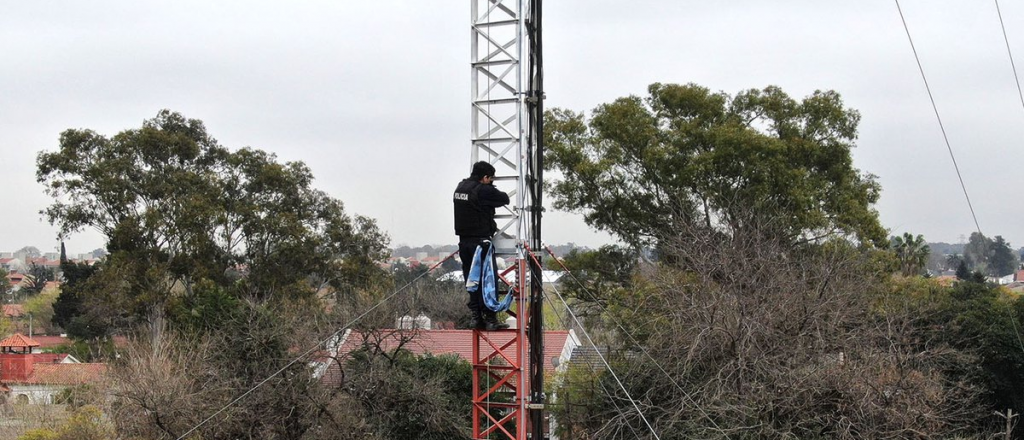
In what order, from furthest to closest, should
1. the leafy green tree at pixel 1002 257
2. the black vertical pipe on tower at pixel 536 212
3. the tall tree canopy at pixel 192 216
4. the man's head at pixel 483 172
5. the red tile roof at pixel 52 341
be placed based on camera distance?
1. the leafy green tree at pixel 1002 257
2. the red tile roof at pixel 52 341
3. the tall tree canopy at pixel 192 216
4. the black vertical pipe on tower at pixel 536 212
5. the man's head at pixel 483 172

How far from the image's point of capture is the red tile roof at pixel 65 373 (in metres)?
23.1

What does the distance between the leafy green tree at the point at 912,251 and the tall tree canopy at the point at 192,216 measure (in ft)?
Result: 55.3

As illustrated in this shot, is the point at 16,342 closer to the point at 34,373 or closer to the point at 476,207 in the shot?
the point at 34,373

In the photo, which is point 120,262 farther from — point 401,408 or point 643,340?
point 643,340

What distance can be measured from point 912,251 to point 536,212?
30.0 m

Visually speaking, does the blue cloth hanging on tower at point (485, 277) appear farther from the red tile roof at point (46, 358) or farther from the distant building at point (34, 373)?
the red tile roof at point (46, 358)

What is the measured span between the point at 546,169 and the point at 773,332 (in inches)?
373

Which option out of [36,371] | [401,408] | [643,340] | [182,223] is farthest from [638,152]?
[36,371]

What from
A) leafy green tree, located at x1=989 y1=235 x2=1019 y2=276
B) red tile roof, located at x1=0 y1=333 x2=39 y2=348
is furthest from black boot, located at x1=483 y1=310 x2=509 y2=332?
leafy green tree, located at x1=989 y1=235 x2=1019 y2=276

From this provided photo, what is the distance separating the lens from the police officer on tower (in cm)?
916

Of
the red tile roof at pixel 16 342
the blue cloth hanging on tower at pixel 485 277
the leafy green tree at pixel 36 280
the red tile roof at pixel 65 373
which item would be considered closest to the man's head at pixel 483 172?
the blue cloth hanging on tower at pixel 485 277

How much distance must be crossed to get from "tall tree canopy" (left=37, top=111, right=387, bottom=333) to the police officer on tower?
662 inches

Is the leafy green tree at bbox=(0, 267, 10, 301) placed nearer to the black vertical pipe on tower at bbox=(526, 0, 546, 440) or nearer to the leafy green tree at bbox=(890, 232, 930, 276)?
the leafy green tree at bbox=(890, 232, 930, 276)

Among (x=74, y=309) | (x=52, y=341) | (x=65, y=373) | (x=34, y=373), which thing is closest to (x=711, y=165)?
(x=65, y=373)
